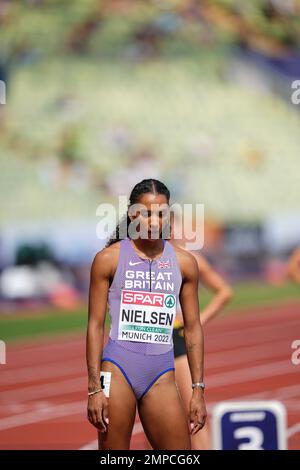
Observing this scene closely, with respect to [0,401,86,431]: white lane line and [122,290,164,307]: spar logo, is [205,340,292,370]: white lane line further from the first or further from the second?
[122,290,164,307]: spar logo

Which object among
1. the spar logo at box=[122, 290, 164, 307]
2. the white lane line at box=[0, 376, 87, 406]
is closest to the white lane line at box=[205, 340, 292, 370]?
the white lane line at box=[0, 376, 87, 406]

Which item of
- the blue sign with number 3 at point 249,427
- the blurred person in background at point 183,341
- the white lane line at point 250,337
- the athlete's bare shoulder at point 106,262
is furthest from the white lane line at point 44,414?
the white lane line at point 250,337

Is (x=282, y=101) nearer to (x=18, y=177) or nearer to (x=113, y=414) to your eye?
(x=18, y=177)

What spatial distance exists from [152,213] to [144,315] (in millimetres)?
417

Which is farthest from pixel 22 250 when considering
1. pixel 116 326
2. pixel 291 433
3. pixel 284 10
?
pixel 116 326

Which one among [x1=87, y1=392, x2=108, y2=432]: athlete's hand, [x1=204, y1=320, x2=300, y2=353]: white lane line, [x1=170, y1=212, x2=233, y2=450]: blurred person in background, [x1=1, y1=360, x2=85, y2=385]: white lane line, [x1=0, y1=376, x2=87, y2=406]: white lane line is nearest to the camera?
[x1=87, y1=392, x2=108, y2=432]: athlete's hand

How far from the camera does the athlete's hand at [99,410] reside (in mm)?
3424

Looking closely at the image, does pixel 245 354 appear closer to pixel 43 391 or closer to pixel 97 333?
pixel 43 391

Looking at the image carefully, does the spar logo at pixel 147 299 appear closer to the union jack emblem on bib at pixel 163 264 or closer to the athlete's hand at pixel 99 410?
the union jack emblem on bib at pixel 163 264

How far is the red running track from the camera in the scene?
7.55 m

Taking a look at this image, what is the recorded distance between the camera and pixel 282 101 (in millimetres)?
29375

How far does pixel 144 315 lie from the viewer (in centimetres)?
359

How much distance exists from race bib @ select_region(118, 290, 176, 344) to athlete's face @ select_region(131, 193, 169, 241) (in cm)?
25

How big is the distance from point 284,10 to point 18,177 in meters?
10.6
